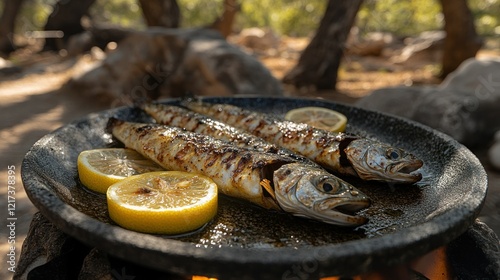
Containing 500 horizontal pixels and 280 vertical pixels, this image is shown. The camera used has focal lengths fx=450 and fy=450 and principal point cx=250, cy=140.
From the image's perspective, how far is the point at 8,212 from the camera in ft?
14.3

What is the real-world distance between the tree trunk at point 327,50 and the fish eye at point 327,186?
26.3ft

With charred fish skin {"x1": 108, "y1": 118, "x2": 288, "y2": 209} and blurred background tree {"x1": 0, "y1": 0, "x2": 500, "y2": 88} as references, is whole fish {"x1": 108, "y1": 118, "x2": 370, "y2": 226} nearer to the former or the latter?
charred fish skin {"x1": 108, "y1": 118, "x2": 288, "y2": 209}

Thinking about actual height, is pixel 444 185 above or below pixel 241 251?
below

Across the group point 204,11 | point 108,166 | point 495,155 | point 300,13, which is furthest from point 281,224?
point 204,11

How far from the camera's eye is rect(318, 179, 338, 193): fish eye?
1.94 m

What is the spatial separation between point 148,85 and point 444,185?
7.07 metres

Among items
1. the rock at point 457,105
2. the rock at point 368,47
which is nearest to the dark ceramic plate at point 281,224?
the rock at point 457,105

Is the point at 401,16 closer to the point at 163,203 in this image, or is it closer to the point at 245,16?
the point at 245,16

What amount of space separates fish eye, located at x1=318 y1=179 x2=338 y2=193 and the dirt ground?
2.63 metres

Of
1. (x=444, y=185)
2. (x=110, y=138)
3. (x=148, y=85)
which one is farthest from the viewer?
(x=148, y=85)

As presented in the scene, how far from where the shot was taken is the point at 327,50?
9.78 m

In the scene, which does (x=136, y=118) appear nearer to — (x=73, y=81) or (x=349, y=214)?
(x=349, y=214)

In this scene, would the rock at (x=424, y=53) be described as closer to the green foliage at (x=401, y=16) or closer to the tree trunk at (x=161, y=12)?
the green foliage at (x=401, y=16)

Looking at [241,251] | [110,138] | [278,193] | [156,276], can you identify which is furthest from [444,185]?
[110,138]
